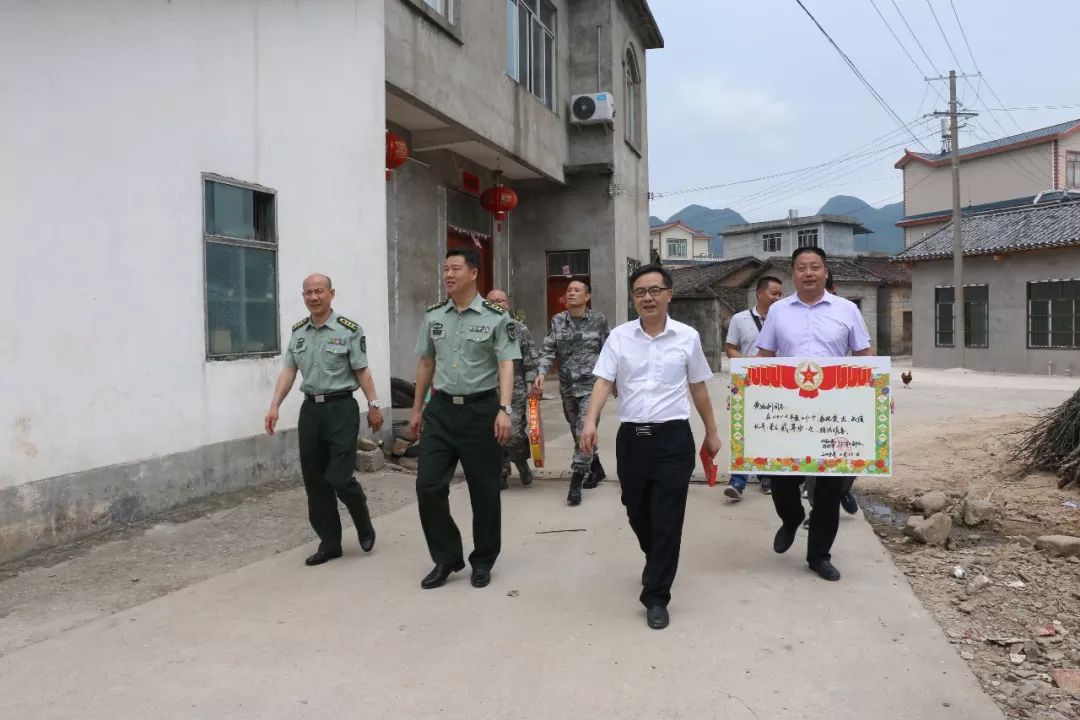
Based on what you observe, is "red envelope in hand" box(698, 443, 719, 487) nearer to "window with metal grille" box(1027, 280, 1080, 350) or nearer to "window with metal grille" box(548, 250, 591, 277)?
"window with metal grille" box(548, 250, 591, 277)

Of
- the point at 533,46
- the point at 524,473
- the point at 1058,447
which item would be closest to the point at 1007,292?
the point at 533,46

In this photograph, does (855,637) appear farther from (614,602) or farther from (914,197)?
(914,197)

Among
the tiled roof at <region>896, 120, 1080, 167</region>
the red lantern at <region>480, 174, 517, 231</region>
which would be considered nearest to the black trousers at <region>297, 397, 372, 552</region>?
the red lantern at <region>480, 174, 517, 231</region>

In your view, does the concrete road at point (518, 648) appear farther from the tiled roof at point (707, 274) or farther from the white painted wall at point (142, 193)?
the tiled roof at point (707, 274)

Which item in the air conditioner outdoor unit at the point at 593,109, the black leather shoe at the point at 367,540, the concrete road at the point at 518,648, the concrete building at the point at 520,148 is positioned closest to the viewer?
the concrete road at the point at 518,648

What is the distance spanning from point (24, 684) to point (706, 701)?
2.58 metres

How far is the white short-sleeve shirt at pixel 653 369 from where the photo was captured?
3.91 m

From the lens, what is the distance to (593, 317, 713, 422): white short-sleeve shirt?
3908mm

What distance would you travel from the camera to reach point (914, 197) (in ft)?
138

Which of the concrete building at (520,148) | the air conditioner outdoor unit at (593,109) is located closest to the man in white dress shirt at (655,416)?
the concrete building at (520,148)

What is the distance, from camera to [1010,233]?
A: 2353 cm

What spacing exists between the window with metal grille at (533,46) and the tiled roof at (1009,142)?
3037 centimetres

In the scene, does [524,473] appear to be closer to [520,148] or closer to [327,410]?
[327,410]

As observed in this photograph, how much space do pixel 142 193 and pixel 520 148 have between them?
8049mm
